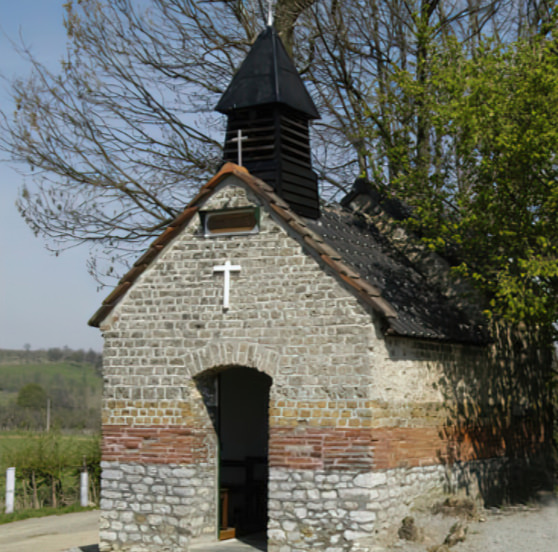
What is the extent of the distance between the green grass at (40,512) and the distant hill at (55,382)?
33580 mm

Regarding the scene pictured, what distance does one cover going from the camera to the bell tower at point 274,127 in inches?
567

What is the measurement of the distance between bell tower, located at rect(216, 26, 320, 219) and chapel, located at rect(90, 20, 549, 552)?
31 millimetres

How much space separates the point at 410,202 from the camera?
51.2 ft

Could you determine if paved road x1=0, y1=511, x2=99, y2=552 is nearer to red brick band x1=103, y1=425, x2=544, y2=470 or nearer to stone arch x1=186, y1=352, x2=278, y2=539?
red brick band x1=103, y1=425, x2=544, y2=470

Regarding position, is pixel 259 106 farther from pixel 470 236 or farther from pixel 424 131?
pixel 424 131

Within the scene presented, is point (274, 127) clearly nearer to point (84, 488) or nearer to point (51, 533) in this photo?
point (51, 533)

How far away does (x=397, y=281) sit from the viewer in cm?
1484

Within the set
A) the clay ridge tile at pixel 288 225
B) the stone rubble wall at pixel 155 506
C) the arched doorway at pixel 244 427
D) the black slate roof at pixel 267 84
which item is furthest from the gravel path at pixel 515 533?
the black slate roof at pixel 267 84

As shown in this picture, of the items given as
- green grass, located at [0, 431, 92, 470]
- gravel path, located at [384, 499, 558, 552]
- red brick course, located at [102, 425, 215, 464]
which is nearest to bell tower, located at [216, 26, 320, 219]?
red brick course, located at [102, 425, 215, 464]

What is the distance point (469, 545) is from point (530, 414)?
603 centimetres

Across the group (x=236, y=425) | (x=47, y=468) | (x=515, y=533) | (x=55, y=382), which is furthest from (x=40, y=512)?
(x=55, y=382)

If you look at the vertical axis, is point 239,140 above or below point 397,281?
above

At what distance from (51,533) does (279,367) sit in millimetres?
6670

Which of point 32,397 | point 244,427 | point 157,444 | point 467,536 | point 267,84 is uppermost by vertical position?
point 267,84
